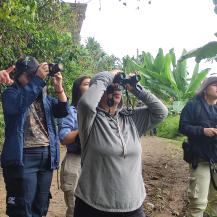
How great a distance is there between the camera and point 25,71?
10.1ft

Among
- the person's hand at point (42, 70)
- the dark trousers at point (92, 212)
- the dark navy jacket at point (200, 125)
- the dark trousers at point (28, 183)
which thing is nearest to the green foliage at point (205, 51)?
the dark navy jacket at point (200, 125)

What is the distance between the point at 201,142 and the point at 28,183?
1733 mm

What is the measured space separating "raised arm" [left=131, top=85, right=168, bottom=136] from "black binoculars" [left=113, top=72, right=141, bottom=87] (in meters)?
0.06

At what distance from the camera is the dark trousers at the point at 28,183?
3035 mm

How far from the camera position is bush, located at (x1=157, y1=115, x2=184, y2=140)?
11992 millimetres

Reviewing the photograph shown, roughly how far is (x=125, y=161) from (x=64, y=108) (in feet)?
3.09

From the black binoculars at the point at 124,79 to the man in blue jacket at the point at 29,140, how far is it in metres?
0.57

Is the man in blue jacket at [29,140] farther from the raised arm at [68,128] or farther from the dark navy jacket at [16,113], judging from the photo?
the raised arm at [68,128]

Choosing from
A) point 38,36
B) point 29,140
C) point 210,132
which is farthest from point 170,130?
point 29,140

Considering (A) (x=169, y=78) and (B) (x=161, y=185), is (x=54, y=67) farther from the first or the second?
(A) (x=169, y=78)

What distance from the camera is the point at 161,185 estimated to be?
6.29 m

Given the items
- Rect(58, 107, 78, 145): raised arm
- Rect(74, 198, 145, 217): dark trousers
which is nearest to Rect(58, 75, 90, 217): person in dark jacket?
Rect(58, 107, 78, 145): raised arm

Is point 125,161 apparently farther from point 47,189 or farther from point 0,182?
point 0,182

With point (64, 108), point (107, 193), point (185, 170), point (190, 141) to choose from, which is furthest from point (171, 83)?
point (107, 193)
